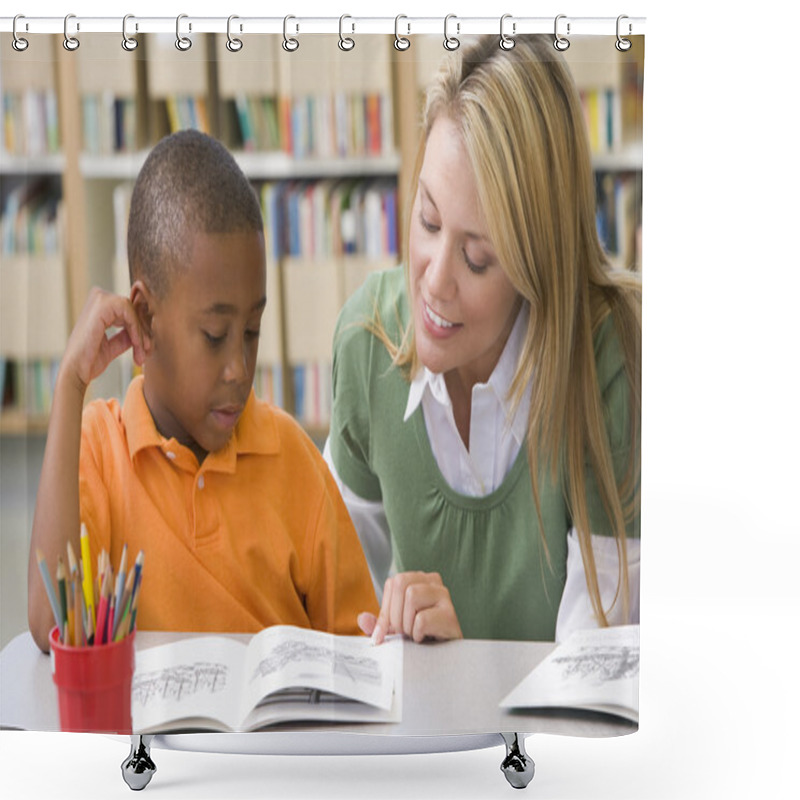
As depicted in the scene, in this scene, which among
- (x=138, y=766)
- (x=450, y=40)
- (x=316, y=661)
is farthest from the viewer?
(x=138, y=766)

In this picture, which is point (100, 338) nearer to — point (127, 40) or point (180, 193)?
point (180, 193)

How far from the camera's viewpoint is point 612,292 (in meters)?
2.07

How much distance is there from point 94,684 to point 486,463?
75 centimetres

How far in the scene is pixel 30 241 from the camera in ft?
6.88

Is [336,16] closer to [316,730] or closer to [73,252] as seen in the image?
[73,252]

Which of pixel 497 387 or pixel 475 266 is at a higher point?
pixel 475 266

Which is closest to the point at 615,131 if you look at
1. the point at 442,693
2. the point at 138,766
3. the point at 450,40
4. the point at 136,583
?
the point at 450,40

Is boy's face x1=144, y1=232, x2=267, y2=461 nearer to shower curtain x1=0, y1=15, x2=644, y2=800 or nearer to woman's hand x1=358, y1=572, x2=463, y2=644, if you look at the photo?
shower curtain x1=0, y1=15, x2=644, y2=800

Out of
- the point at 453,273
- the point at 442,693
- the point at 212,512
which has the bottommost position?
the point at 442,693

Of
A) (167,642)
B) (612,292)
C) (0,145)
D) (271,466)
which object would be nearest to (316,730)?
(167,642)

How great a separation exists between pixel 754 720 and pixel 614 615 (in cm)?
73

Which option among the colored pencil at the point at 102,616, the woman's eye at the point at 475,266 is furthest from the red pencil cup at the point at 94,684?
the woman's eye at the point at 475,266

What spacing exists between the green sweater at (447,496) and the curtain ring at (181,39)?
1.56 ft

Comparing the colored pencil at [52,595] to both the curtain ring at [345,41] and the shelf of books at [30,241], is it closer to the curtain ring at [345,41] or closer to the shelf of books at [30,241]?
the shelf of books at [30,241]
